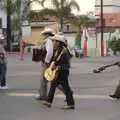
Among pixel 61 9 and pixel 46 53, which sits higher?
pixel 61 9

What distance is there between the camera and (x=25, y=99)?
14.8 meters

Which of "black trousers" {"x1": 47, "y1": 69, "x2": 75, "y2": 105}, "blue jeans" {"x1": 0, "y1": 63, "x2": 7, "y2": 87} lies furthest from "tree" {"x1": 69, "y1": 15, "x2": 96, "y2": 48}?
"black trousers" {"x1": 47, "y1": 69, "x2": 75, "y2": 105}

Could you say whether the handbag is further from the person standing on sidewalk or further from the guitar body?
the person standing on sidewalk

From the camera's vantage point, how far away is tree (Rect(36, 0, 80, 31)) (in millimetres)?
73562

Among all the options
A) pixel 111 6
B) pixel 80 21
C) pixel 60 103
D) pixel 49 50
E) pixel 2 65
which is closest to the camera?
pixel 49 50

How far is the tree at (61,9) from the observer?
7356 cm

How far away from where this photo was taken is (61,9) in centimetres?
7388

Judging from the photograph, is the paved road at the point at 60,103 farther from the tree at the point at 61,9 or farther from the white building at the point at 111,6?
the white building at the point at 111,6

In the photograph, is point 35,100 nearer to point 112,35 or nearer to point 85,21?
point 112,35

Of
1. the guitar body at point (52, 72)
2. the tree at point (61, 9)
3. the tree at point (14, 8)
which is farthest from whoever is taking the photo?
the tree at point (61, 9)

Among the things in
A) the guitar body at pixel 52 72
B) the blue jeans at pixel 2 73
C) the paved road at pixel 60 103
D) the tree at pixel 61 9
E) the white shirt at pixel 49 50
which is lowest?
the paved road at pixel 60 103

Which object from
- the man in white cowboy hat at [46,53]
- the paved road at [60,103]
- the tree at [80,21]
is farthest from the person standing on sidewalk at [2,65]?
the tree at [80,21]

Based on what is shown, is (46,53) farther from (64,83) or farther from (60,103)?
(60,103)

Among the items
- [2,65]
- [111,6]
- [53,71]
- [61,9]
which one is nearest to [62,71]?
[53,71]
